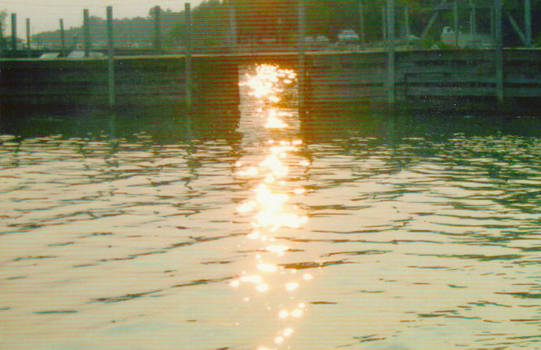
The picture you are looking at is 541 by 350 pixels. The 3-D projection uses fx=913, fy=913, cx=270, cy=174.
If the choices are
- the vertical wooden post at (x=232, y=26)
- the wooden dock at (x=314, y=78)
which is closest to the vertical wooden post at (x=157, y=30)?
the wooden dock at (x=314, y=78)

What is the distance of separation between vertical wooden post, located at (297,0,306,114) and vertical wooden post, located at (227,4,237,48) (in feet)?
5.92

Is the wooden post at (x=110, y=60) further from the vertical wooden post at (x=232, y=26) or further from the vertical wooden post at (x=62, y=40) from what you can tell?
the vertical wooden post at (x=62, y=40)

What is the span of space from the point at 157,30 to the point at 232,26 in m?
2.20

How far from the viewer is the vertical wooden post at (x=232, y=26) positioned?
21.1m

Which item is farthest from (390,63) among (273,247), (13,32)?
(273,247)

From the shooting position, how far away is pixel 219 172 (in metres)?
10.7

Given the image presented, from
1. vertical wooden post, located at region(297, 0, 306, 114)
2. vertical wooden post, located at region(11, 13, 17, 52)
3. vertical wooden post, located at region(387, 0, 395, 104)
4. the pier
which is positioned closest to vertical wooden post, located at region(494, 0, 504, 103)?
the pier

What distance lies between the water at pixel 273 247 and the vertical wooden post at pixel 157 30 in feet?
29.9

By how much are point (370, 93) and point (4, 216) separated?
1299 cm

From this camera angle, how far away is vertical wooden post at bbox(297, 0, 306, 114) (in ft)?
64.6

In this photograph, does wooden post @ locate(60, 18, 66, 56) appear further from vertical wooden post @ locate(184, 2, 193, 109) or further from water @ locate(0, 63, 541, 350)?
water @ locate(0, 63, 541, 350)

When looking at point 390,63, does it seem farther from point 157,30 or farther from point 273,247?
point 273,247

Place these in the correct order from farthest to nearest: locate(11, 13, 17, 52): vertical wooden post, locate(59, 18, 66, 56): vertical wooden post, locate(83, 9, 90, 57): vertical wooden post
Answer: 1. locate(59, 18, 66, 56): vertical wooden post
2. locate(11, 13, 17, 52): vertical wooden post
3. locate(83, 9, 90, 57): vertical wooden post

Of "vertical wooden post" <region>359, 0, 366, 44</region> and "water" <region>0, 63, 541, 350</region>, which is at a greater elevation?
"vertical wooden post" <region>359, 0, 366, 44</region>
